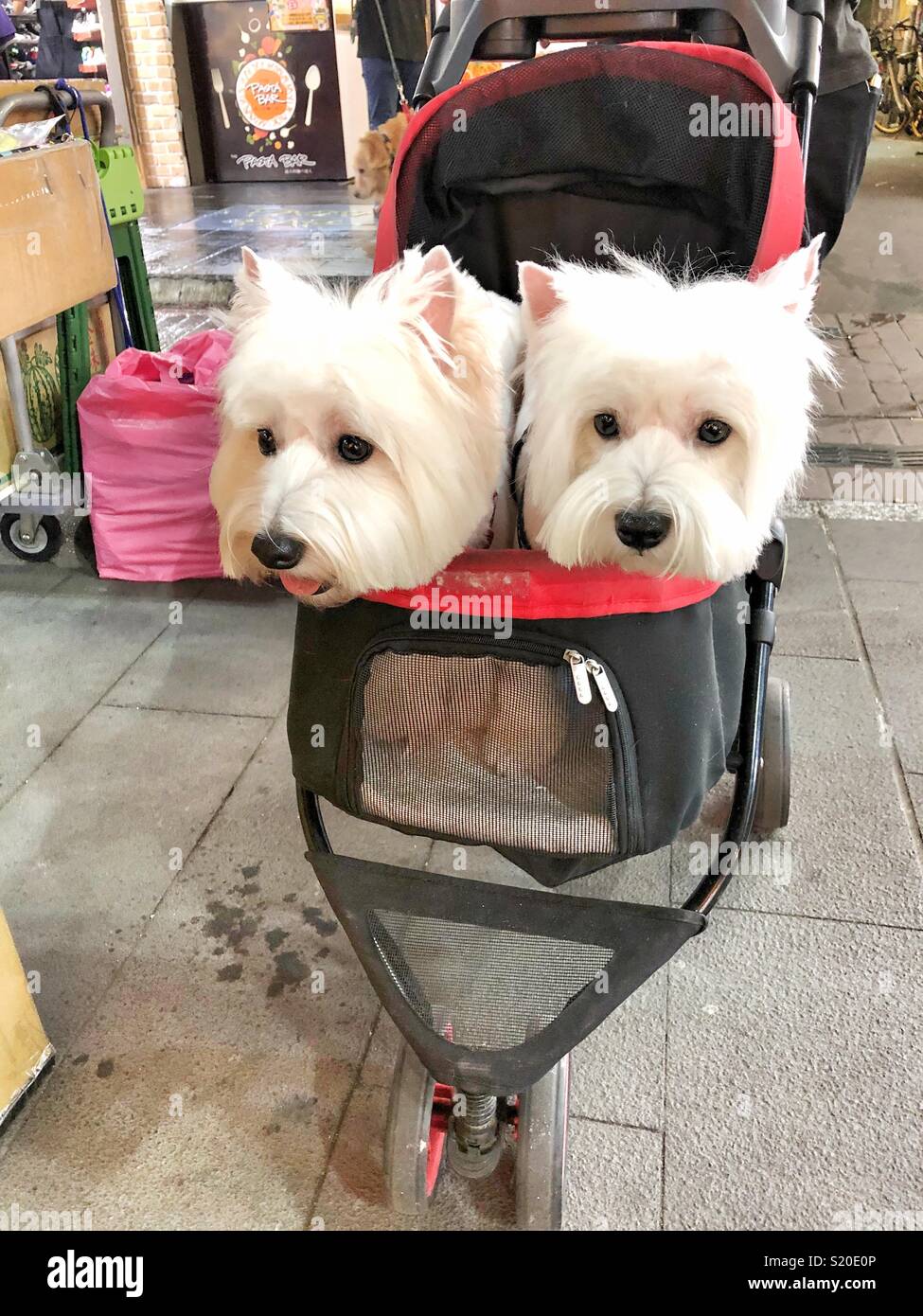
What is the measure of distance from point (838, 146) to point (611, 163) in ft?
2.39

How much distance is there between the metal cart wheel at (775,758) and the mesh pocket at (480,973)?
74 centimetres

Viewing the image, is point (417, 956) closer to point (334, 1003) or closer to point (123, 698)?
point (334, 1003)

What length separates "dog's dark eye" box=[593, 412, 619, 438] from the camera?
1.15 m

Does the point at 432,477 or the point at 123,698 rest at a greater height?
the point at 432,477

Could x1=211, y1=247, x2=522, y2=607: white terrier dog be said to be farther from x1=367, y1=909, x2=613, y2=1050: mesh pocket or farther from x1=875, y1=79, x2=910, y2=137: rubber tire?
x1=875, y1=79, x2=910, y2=137: rubber tire

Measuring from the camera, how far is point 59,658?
2.59 metres

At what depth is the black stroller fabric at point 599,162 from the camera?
136 cm

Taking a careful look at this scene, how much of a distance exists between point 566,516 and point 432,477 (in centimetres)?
19

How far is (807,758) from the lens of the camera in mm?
2113

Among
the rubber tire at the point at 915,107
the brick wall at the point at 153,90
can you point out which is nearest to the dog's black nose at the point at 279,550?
the brick wall at the point at 153,90

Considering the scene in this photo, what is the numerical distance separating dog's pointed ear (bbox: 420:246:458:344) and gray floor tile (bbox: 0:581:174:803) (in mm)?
1522

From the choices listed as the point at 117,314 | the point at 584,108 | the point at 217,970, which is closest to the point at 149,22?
the point at 117,314

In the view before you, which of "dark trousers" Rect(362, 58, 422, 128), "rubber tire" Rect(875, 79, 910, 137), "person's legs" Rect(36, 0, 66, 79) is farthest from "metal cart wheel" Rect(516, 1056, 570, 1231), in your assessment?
"rubber tire" Rect(875, 79, 910, 137)

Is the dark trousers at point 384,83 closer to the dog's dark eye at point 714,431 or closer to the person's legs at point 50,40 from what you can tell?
the person's legs at point 50,40
